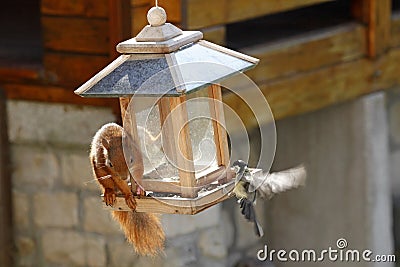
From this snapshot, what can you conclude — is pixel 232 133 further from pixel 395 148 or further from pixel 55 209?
pixel 395 148

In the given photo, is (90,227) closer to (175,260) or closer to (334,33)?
(175,260)

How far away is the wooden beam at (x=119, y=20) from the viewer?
3.90 m

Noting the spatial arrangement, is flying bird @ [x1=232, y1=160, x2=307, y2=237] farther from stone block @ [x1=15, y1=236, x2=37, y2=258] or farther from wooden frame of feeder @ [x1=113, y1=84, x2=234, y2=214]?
stone block @ [x1=15, y1=236, x2=37, y2=258]

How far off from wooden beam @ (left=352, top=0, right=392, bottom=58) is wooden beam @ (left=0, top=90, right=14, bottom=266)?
1714 millimetres

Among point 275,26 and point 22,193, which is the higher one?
point 275,26

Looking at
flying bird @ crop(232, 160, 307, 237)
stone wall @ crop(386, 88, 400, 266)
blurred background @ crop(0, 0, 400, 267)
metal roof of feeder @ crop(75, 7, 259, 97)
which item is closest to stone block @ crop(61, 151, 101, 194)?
blurred background @ crop(0, 0, 400, 267)

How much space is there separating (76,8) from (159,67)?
6.35ft

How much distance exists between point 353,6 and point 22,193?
5.85ft

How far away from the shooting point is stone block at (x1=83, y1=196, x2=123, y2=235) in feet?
13.8

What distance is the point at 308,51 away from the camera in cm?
464

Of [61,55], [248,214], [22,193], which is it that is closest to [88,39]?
[61,55]

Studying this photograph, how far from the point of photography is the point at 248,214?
8.95 feet

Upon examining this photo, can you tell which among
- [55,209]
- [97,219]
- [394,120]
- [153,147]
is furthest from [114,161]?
[394,120]

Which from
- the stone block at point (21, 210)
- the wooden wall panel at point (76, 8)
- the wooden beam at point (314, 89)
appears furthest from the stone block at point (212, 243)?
the wooden wall panel at point (76, 8)
